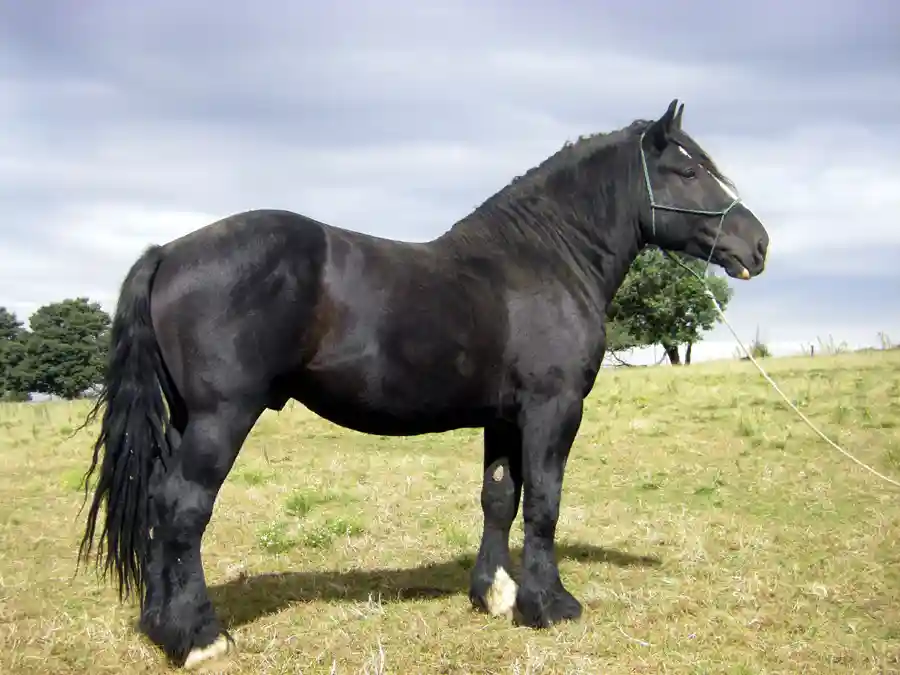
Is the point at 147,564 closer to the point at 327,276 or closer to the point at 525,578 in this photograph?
the point at 327,276

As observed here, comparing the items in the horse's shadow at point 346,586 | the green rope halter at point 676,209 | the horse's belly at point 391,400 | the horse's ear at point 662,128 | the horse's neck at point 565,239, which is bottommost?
the horse's shadow at point 346,586

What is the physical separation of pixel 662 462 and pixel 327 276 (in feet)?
25.1

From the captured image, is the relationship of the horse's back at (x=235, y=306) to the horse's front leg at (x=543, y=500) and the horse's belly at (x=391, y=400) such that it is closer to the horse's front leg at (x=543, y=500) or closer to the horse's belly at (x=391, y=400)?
the horse's belly at (x=391, y=400)

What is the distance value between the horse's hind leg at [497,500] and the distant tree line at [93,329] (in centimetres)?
3469

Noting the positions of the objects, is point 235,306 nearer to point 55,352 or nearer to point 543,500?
point 543,500

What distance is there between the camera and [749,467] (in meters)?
9.89

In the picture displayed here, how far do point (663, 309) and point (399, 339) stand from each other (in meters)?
42.1

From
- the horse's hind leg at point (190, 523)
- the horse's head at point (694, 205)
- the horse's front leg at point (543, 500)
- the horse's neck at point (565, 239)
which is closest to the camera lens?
the horse's hind leg at point (190, 523)

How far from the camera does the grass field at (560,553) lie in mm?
4230

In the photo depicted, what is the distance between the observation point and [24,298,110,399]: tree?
49.4 metres

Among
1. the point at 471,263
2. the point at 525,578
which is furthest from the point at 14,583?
the point at 471,263

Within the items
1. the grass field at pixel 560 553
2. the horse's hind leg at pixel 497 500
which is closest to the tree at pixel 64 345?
the grass field at pixel 560 553

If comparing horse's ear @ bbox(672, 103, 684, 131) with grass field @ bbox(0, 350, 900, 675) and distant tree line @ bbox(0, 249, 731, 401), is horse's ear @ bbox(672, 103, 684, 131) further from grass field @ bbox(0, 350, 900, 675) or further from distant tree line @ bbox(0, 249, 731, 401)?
distant tree line @ bbox(0, 249, 731, 401)

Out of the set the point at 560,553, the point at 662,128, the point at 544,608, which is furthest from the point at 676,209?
the point at 560,553
